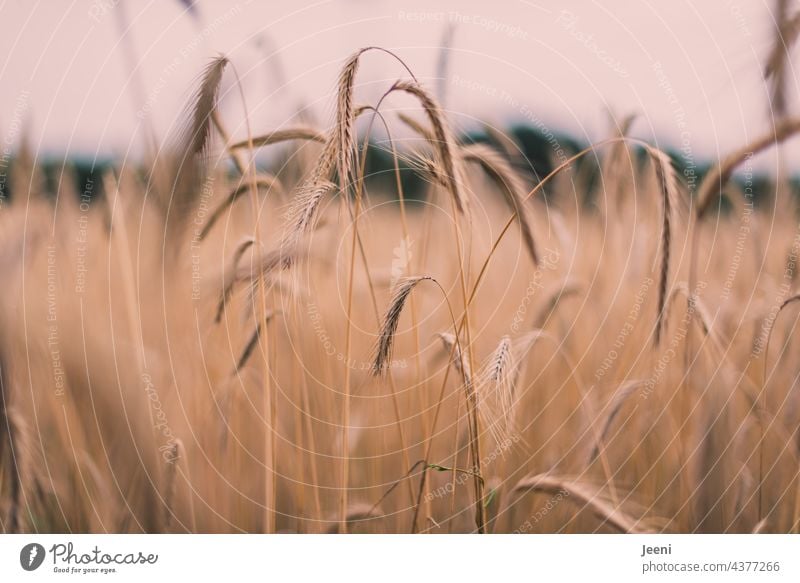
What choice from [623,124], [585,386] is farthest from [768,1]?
[585,386]

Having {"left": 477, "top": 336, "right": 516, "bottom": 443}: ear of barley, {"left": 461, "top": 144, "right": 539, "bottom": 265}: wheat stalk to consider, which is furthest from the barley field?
{"left": 477, "top": 336, "right": 516, "bottom": 443}: ear of barley

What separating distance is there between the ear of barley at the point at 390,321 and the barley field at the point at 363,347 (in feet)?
0.76

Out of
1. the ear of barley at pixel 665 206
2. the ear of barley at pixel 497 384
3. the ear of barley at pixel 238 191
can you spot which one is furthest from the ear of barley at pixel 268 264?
the ear of barley at pixel 665 206

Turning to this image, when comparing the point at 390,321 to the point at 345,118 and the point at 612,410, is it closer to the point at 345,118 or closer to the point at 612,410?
the point at 345,118

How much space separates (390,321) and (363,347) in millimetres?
390

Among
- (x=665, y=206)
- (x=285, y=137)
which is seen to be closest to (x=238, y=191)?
(x=285, y=137)

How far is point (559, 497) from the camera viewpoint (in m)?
1.42

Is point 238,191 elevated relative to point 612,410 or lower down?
elevated

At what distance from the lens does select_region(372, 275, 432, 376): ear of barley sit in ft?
3.44

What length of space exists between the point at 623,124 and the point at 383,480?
1082mm

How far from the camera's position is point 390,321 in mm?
1047

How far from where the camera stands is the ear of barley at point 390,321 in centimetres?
105

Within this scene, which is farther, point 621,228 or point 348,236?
point 621,228
